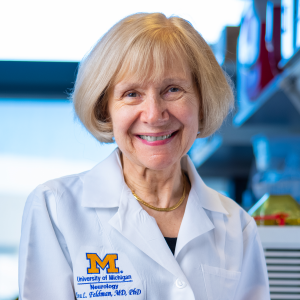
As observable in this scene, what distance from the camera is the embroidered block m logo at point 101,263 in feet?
3.06

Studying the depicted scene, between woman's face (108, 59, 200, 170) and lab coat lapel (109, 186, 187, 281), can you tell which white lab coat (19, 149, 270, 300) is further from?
woman's face (108, 59, 200, 170)

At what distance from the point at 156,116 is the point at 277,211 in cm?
71

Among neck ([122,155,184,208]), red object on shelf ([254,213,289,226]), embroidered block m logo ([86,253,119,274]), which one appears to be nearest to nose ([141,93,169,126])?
neck ([122,155,184,208])

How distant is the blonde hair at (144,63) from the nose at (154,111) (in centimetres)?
5

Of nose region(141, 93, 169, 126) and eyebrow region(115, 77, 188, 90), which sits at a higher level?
eyebrow region(115, 77, 188, 90)

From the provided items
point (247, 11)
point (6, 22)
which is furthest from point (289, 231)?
point (6, 22)

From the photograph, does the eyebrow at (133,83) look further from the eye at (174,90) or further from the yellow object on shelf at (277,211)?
the yellow object on shelf at (277,211)

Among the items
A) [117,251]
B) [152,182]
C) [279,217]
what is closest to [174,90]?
[152,182]

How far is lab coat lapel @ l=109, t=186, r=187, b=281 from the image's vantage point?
0.96m

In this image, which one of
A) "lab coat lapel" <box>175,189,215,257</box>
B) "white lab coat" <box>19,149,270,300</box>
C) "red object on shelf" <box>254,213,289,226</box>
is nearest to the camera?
"white lab coat" <box>19,149,270,300</box>

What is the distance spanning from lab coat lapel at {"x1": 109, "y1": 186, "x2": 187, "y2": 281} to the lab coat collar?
0.14ft

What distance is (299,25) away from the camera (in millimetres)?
1245

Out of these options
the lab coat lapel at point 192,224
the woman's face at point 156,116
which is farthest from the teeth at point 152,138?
the lab coat lapel at point 192,224

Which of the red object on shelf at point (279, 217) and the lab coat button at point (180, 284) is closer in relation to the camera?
Answer: the lab coat button at point (180, 284)
